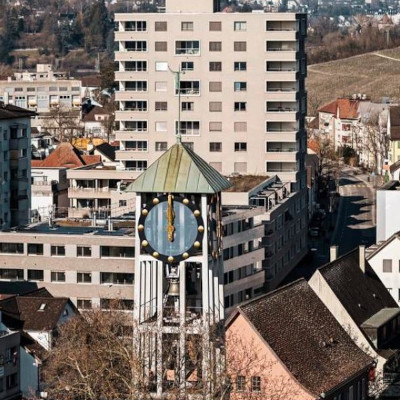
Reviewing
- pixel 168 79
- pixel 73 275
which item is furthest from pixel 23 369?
pixel 168 79

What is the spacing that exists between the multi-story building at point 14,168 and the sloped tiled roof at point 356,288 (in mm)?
32751

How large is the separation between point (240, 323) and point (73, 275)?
25.0 metres

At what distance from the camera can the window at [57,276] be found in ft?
297

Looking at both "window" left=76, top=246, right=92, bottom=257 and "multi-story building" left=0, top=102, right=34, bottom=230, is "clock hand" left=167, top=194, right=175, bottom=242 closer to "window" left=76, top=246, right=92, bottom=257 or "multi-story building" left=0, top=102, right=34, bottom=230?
"window" left=76, top=246, right=92, bottom=257

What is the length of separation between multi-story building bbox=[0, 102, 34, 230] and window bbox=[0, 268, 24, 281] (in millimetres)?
21920

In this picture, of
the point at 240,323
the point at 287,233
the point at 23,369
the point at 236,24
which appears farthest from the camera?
the point at 236,24

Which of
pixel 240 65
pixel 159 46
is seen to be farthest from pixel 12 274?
pixel 159 46

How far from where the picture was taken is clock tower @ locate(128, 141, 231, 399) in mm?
59938

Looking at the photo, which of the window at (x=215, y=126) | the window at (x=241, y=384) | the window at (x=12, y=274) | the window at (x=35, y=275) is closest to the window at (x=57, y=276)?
the window at (x=35, y=275)

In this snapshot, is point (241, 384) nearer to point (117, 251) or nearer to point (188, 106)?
point (117, 251)

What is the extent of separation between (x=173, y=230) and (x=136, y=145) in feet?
222

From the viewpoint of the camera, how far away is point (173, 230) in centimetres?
6003

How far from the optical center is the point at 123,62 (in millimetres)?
126312

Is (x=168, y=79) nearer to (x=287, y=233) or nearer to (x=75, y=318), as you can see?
(x=287, y=233)
